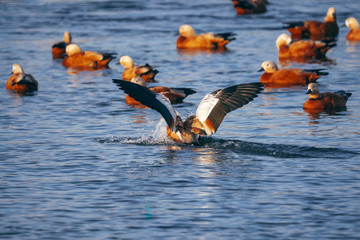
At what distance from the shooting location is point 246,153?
42.7ft

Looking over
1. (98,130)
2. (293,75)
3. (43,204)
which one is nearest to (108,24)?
(293,75)

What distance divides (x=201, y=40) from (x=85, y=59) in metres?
5.56

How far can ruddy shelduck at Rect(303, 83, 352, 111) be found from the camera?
16.8 metres

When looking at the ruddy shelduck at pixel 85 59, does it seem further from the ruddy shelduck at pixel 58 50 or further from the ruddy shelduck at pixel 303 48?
the ruddy shelduck at pixel 303 48

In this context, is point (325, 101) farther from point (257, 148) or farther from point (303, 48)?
point (303, 48)

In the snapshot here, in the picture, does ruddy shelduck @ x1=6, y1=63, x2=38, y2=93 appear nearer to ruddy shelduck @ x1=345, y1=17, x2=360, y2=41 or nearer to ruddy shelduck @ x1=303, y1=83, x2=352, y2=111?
ruddy shelduck @ x1=303, y1=83, x2=352, y2=111

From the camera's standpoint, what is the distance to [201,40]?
29156mm

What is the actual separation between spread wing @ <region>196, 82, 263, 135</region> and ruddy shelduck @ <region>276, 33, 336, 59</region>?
12618 millimetres

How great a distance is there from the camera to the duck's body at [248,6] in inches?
1544

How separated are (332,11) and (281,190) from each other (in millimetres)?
22399

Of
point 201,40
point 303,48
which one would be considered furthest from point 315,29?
point 303,48

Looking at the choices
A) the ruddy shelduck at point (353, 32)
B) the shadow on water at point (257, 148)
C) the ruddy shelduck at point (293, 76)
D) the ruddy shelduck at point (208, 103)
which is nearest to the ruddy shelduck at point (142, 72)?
the ruddy shelduck at point (293, 76)

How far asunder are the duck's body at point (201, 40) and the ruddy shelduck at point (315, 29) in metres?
3.34

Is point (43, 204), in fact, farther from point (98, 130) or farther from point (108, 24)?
point (108, 24)
